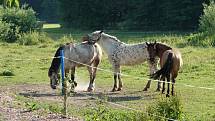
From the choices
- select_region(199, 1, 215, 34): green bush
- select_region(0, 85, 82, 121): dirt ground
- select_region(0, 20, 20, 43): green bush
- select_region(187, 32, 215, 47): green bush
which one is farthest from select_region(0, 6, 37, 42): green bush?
select_region(0, 85, 82, 121): dirt ground

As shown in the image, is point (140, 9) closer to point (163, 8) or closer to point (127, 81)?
point (163, 8)

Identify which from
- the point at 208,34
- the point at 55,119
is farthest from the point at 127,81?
the point at 208,34

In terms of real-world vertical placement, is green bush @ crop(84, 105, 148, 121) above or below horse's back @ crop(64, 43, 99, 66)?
below

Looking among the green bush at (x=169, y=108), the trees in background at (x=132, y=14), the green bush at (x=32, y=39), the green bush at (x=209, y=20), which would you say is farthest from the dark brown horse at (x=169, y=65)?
the trees in background at (x=132, y=14)

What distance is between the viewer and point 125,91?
1706 centimetres

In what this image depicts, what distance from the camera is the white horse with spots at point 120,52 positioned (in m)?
17.2

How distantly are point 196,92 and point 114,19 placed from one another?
60.7 metres

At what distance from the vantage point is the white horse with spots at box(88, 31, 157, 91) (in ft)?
56.4

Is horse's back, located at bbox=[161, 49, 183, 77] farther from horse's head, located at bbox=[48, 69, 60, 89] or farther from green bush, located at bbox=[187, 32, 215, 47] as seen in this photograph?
green bush, located at bbox=[187, 32, 215, 47]

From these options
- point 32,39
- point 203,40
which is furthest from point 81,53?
point 32,39

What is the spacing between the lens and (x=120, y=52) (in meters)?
17.5

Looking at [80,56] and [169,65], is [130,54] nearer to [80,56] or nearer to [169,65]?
[80,56]

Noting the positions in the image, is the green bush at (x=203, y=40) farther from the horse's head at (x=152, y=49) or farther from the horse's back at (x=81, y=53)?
the horse's back at (x=81, y=53)

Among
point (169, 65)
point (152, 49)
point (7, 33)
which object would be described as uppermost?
point (7, 33)
